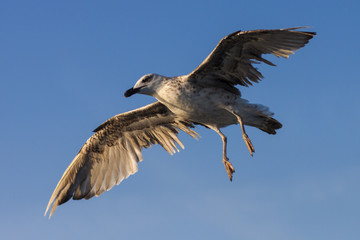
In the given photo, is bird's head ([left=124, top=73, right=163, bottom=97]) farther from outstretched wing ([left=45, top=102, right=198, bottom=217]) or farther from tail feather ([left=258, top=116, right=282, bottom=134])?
tail feather ([left=258, top=116, right=282, bottom=134])

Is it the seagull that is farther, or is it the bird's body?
the bird's body

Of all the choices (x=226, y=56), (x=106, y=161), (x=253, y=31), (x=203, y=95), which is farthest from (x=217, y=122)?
(x=106, y=161)

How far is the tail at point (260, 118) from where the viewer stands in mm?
12945

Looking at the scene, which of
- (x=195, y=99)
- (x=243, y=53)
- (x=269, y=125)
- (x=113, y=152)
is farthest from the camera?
(x=113, y=152)

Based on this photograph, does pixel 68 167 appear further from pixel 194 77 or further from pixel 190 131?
pixel 194 77

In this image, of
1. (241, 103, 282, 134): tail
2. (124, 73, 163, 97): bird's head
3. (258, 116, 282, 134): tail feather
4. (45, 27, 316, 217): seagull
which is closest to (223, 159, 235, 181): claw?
(45, 27, 316, 217): seagull

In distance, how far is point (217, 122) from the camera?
13.4 m

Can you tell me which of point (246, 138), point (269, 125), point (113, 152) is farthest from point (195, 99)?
point (113, 152)

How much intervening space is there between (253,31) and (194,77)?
188cm

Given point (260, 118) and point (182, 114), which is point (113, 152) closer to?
point (182, 114)

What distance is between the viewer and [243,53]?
40.2 ft

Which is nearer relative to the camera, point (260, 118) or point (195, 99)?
point (195, 99)

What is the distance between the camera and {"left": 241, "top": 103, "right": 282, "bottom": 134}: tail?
42.5 feet

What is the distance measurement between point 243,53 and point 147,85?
248 centimetres
